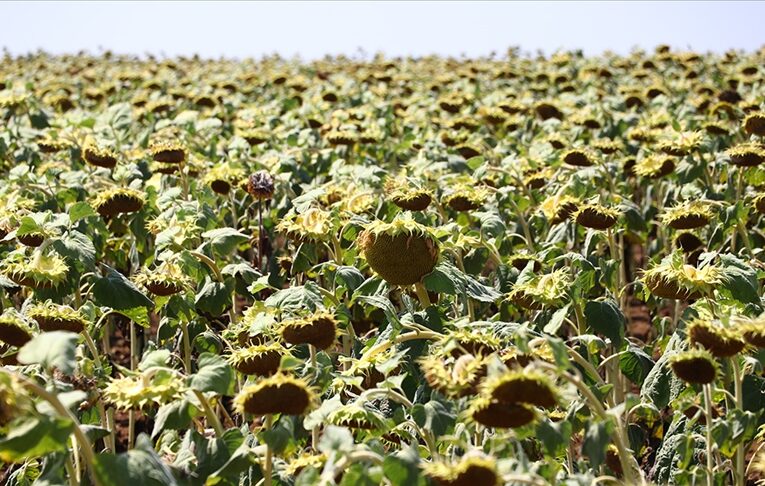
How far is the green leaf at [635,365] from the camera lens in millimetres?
2852

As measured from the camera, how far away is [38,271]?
9.75ft

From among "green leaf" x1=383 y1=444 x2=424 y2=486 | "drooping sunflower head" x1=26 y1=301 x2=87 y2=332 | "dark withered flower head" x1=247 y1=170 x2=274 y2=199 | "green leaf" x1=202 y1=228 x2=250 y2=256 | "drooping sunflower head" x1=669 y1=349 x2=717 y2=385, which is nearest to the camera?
"green leaf" x1=383 y1=444 x2=424 y2=486

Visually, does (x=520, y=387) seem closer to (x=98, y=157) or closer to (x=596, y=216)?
(x=596, y=216)

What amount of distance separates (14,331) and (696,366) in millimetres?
1531

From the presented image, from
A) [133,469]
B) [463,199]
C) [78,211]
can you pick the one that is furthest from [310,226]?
[133,469]

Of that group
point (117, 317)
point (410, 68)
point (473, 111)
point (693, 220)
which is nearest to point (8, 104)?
point (117, 317)

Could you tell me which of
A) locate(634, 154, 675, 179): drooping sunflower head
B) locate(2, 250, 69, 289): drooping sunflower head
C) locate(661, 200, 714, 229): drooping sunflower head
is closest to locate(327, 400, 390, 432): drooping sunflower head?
locate(2, 250, 69, 289): drooping sunflower head

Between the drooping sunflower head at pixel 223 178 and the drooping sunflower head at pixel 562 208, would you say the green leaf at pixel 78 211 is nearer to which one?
the drooping sunflower head at pixel 223 178

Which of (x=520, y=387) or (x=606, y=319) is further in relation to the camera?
(x=606, y=319)

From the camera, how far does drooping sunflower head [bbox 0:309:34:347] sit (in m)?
2.37

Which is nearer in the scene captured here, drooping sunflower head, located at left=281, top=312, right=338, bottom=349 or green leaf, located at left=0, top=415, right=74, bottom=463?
green leaf, located at left=0, top=415, right=74, bottom=463

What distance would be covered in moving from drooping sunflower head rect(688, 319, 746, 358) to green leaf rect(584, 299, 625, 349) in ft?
2.56

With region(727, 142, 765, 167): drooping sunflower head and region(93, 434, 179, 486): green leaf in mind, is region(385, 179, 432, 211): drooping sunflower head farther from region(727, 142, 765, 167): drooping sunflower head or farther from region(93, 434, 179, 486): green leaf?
region(93, 434, 179, 486): green leaf

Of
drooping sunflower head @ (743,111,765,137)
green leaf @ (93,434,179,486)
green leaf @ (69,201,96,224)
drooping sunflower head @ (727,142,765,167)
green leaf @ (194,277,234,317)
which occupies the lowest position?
green leaf @ (194,277,234,317)
